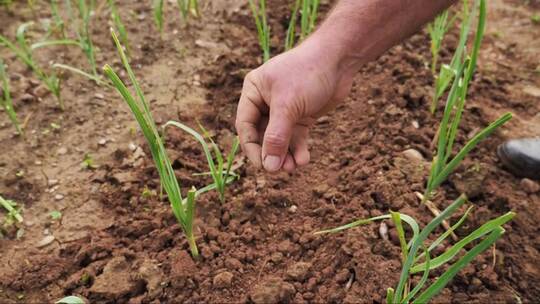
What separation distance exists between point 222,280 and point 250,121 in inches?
19.8

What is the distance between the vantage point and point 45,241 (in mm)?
1526

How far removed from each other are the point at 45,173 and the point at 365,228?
125 centimetres

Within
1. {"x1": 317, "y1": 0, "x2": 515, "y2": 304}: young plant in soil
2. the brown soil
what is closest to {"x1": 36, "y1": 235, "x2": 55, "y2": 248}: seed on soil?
the brown soil

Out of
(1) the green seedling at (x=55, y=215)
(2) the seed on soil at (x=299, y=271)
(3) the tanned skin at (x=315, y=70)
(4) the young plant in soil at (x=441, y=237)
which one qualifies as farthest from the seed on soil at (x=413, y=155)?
(1) the green seedling at (x=55, y=215)

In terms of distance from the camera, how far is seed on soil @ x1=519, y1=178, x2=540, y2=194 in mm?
1665

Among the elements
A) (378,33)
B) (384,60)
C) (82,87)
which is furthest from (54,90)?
(384,60)

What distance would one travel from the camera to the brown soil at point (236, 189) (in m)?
1.38

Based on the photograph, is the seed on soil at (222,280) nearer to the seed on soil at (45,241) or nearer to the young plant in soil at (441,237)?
the young plant in soil at (441,237)

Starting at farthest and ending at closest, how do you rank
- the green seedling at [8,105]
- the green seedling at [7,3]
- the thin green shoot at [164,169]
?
the green seedling at [7,3] → the green seedling at [8,105] → the thin green shoot at [164,169]

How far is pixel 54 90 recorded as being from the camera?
189 centimetres

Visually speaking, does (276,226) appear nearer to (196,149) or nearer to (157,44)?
(196,149)

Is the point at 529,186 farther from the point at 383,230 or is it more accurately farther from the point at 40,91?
the point at 40,91

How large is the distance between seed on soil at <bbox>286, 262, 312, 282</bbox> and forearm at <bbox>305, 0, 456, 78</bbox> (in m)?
0.63

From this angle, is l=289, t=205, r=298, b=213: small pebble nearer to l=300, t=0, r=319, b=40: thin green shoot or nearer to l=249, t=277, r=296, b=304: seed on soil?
l=249, t=277, r=296, b=304: seed on soil
